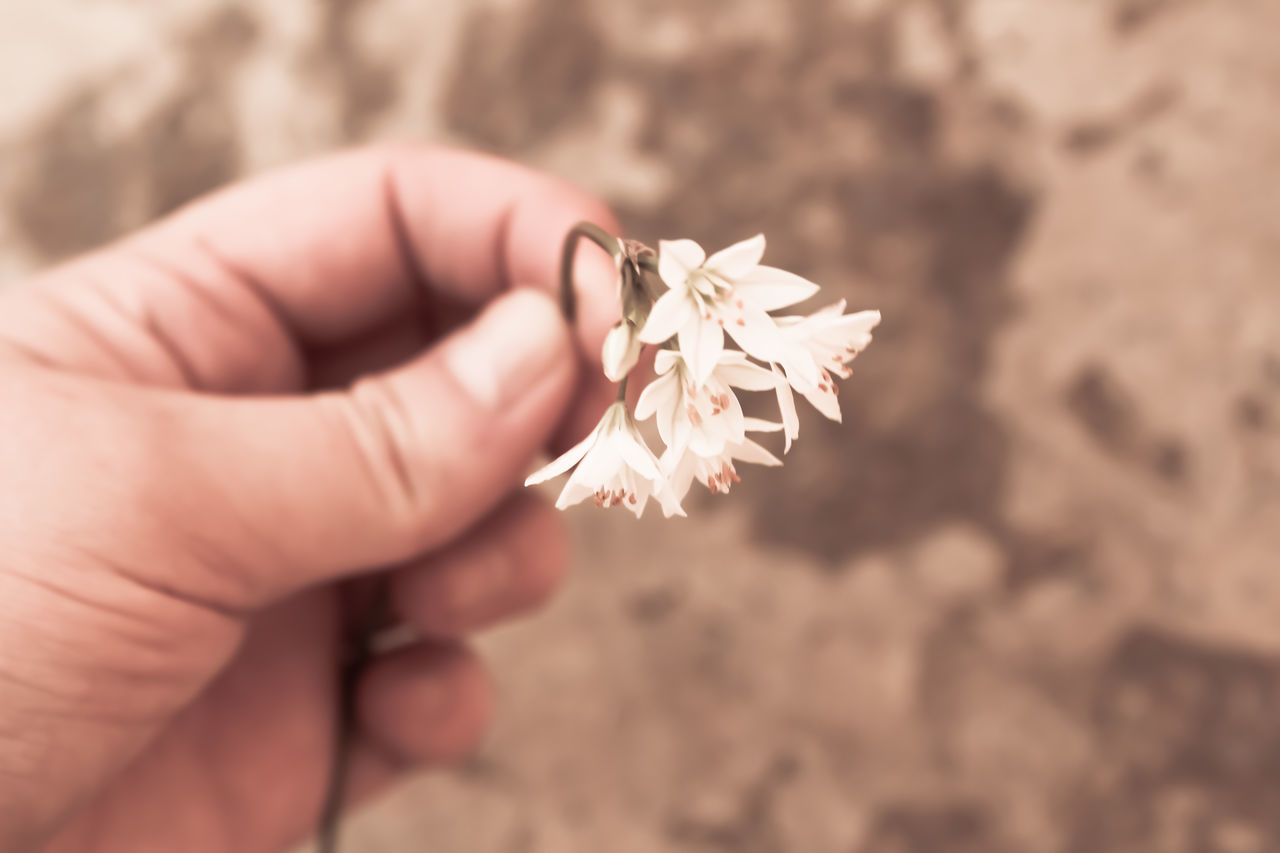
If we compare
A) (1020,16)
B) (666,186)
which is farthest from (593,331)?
(1020,16)

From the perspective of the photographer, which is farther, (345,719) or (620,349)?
(345,719)

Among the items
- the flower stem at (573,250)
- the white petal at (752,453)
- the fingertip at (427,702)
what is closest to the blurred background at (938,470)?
the fingertip at (427,702)

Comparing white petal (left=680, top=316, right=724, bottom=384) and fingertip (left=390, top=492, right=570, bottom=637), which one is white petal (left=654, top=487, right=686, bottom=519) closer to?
white petal (left=680, top=316, right=724, bottom=384)

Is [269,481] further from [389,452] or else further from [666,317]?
[666,317]

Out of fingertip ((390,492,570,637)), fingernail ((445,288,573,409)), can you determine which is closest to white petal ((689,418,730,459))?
fingernail ((445,288,573,409))

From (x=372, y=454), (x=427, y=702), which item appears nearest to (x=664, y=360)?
(x=372, y=454)

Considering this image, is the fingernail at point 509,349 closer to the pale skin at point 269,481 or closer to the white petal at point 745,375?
the pale skin at point 269,481
